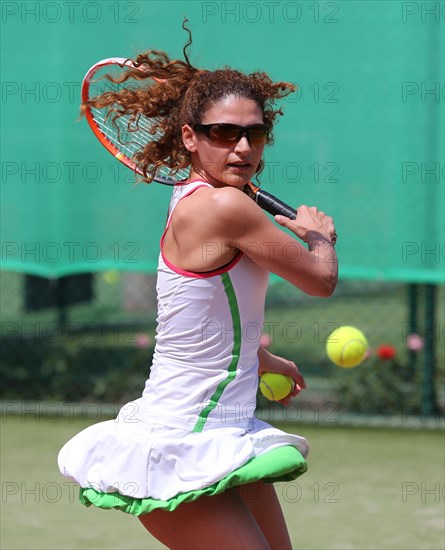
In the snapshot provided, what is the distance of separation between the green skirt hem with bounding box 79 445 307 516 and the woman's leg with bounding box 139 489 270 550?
43 mm

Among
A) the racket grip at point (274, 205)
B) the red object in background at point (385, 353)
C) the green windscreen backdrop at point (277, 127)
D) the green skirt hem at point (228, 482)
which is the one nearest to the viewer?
the green skirt hem at point (228, 482)

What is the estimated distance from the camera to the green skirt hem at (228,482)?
2.28 m

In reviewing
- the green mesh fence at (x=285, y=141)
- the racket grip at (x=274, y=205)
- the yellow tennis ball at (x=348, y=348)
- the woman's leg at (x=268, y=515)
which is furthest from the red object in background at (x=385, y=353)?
the woman's leg at (x=268, y=515)

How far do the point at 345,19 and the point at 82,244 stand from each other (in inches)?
70.7

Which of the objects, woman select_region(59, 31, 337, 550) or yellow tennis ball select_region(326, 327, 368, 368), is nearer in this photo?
woman select_region(59, 31, 337, 550)

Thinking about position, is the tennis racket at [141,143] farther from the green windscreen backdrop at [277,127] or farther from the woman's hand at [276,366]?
the green windscreen backdrop at [277,127]

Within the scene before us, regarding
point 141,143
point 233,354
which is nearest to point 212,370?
point 233,354

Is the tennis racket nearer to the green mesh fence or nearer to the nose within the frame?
the nose

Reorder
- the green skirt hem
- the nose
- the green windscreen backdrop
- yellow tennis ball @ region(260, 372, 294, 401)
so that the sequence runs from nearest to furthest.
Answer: the green skirt hem < the nose < yellow tennis ball @ region(260, 372, 294, 401) < the green windscreen backdrop

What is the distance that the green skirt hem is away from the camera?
228 centimetres

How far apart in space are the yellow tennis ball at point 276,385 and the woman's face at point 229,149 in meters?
0.77

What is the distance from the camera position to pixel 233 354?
239 cm

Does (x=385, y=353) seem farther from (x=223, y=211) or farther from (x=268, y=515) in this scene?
(x=223, y=211)

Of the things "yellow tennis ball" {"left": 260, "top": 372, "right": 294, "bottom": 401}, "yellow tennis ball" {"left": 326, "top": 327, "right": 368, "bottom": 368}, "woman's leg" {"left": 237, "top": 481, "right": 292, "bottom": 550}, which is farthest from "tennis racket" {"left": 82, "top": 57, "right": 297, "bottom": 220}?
"yellow tennis ball" {"left": 326, "top": 327, "right": 368, "bottom": 368}
